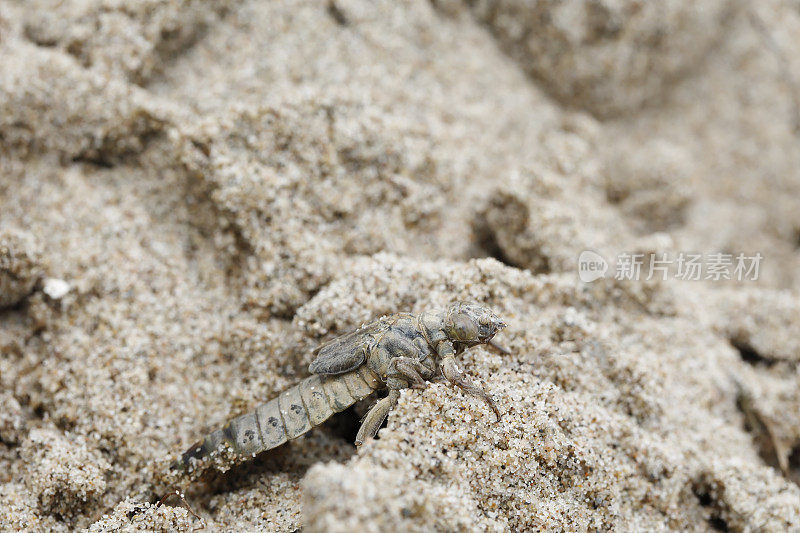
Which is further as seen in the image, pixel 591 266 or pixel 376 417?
pixel 591 266

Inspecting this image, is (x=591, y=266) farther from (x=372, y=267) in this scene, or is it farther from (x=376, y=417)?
(x=376, y=417)

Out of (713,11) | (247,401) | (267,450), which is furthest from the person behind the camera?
(713,11)

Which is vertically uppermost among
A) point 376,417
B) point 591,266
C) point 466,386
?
point 591,266

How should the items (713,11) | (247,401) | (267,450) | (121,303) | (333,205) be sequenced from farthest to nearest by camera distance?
(713,11)
(333,205)
(121,303)
(247,401)
(267,450)

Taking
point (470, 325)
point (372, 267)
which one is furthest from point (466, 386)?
point (372, 267)

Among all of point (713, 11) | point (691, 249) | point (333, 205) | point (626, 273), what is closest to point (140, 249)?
point (333, 205)

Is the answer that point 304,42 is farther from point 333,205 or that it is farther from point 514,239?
point 514,239

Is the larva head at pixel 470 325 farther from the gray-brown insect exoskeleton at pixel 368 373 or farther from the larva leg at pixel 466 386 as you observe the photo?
the larva leg at pixel 466 386
